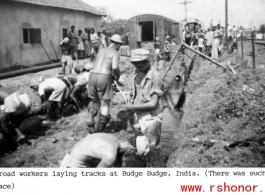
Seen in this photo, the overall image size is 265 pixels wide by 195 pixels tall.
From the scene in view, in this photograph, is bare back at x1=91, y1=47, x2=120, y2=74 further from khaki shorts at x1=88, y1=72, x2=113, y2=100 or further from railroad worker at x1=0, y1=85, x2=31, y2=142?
railroad worker at x1=0, y1=85, x2=31, y2=142

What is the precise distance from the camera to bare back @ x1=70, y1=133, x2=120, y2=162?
2471mm

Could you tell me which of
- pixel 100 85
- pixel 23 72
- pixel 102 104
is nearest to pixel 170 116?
pixel 102 104

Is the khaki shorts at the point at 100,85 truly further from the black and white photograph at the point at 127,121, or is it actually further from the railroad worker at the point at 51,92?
the railroad worker at the point at 51,92

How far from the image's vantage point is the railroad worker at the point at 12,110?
157 inches

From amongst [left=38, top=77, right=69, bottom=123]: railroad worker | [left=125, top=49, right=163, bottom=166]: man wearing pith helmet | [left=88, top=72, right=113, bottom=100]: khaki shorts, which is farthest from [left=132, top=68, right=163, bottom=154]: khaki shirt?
[left=38, top=77, right=69, bottom=123]: railroad worker

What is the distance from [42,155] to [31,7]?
30.0ft

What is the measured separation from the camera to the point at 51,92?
5348 mm
